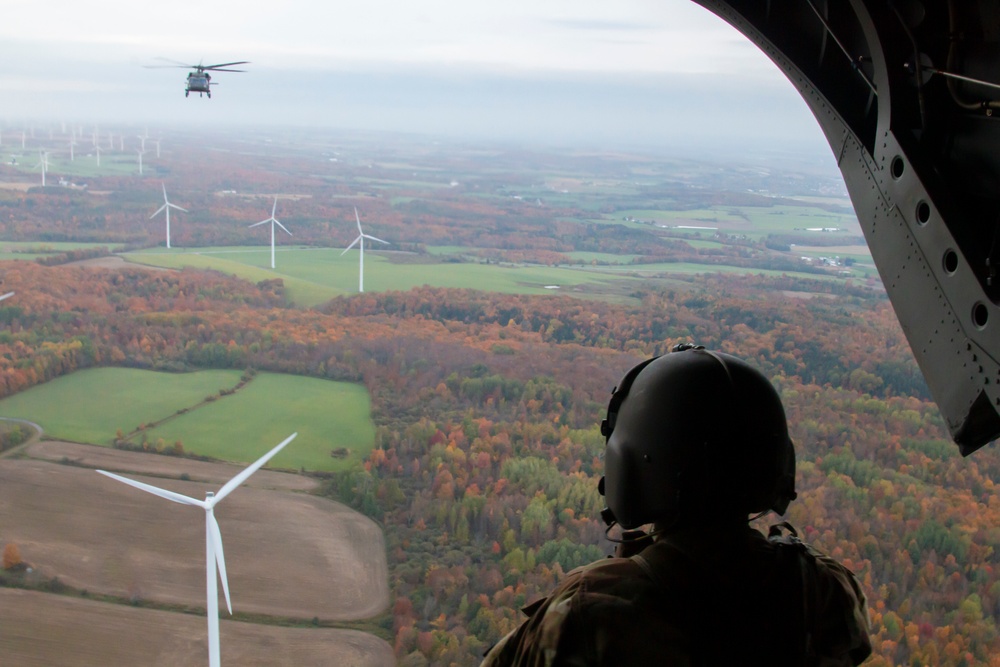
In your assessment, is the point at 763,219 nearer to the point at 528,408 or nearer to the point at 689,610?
the point at 528,408

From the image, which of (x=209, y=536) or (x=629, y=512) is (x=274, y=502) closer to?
(x=209, y=536)

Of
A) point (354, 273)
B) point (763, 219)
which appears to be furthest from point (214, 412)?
point (763, 219)

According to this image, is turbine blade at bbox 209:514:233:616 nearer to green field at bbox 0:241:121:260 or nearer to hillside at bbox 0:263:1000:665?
hillside at bbox 0:263:1000:665

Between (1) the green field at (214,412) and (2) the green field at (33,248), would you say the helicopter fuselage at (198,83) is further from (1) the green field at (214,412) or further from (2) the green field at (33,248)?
(2) the green field at (33,248)

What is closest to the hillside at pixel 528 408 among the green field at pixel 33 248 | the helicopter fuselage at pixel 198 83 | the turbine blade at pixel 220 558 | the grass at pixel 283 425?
the grass at pixel 283 425

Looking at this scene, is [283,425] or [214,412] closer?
[283,425]

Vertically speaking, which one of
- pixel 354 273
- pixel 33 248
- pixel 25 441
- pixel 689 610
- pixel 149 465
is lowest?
pixel 149 465

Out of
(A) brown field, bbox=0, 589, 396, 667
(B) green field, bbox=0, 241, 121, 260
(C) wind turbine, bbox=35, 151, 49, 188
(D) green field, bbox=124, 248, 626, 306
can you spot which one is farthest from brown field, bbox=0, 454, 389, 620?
(C) wind turbine, bbox=35, 151, 49, 188
